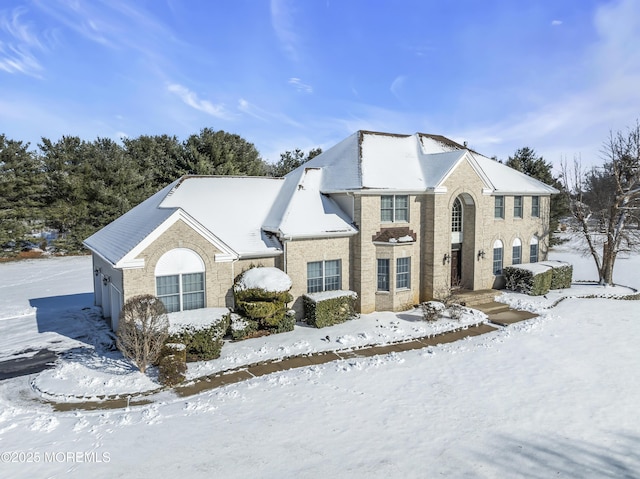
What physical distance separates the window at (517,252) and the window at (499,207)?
6.83 feet

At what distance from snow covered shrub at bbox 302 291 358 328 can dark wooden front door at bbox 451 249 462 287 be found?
740cm

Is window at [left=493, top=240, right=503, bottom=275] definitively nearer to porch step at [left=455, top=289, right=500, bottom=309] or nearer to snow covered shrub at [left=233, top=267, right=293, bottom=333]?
porch step at [left=455, top=289, right=500, bottom=309]

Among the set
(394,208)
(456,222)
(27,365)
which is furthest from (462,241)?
(27,365)

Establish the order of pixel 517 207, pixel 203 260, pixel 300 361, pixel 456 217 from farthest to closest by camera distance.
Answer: pixel 517 207
pixel 456 217
pixel 203 260
pixel 300 361

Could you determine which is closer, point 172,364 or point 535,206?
point 172,364

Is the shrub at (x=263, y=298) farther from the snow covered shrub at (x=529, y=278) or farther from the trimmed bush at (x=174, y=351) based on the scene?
the snow covered shrub at (x=529, y=278)

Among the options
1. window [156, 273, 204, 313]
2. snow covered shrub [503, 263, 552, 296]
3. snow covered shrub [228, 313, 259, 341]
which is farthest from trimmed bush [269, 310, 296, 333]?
snow covered shrub [503, 263, 552, 296]

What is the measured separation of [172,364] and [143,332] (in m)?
1.41

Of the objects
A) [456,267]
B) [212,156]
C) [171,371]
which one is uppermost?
[212,156]

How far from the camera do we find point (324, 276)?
1980cm

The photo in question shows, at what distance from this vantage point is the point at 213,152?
4509cm

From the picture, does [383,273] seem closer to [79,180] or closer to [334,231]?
[334,231]

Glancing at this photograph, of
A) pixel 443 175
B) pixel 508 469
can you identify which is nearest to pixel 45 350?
pixel 508 469

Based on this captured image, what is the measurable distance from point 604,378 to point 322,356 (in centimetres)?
935
